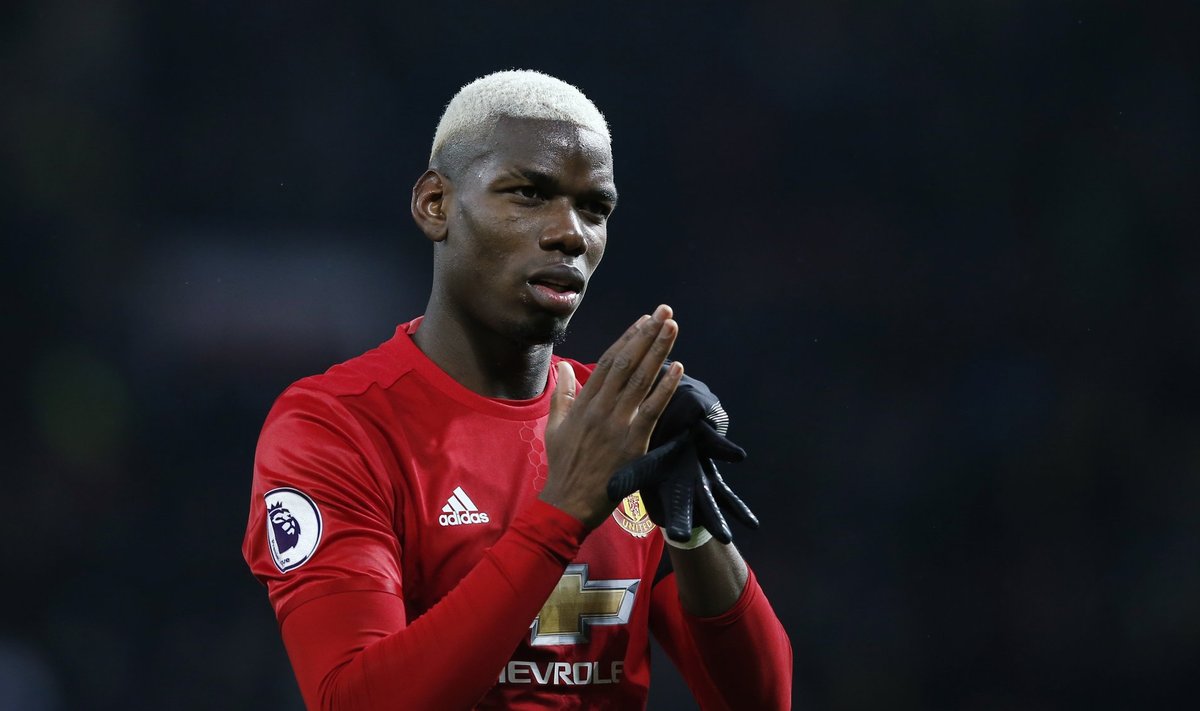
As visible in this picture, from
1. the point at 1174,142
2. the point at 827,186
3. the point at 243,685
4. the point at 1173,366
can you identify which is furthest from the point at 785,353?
the point at 243,685

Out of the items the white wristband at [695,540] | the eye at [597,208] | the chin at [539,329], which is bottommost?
the white wristband at [695,540]

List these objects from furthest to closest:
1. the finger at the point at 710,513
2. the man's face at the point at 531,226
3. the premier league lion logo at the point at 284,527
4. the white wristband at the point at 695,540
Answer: the man's face at the point at 531,226
the white wristband at the point at 695,540
the premier league lion logo at the point at 284,527
the finger at the point at 710,513

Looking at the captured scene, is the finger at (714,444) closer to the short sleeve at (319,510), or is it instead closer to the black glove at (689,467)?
the black glove at (689,467)

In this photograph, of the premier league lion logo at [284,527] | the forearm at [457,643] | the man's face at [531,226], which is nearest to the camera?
the forearm at [457,643]

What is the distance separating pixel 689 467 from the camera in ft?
6.19

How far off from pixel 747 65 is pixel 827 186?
1.81 ft

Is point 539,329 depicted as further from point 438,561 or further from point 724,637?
point 724,637

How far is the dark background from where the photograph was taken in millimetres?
4086

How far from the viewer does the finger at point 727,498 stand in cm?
188

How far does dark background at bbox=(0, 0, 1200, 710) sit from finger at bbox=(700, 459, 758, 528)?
2500 millimetres

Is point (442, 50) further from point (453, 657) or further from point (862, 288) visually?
point (453, 657)

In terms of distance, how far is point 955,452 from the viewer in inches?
180

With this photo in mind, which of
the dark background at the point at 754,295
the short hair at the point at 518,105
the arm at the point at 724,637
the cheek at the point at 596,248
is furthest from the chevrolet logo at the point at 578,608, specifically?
the dark background at the point at 754,295

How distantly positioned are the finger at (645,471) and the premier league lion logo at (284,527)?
1.68ft
